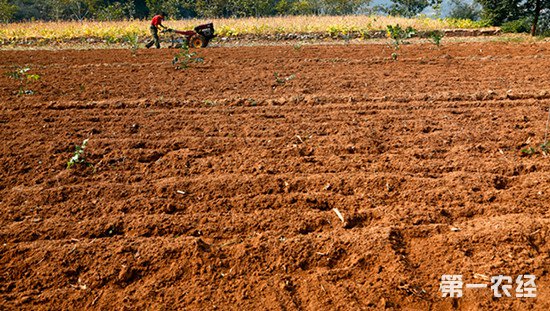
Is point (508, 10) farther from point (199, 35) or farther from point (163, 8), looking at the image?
point (163, 8)

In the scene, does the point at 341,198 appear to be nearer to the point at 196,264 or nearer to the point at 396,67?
the point at 196,264

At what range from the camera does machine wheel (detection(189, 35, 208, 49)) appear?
52.0ft

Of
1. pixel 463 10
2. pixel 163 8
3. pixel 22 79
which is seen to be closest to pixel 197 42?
pixel 22 79

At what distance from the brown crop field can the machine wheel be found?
25.9ft

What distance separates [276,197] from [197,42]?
1280 cm

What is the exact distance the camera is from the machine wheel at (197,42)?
15.9m

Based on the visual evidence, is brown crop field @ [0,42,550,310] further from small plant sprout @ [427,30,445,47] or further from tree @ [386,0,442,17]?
tree @ [386,0,442,17]

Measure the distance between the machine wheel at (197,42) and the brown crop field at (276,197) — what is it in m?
7.90

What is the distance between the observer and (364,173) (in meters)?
4.84

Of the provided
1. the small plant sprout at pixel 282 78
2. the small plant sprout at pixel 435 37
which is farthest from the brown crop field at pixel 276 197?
the small plant sprout at pixel 435 37

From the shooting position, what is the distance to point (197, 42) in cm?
1606

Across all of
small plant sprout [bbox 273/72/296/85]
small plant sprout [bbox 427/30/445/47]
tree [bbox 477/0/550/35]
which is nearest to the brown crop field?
small plant sprout [bbox 273/72/296/85]

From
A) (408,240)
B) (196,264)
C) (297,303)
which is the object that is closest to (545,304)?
(408,240)

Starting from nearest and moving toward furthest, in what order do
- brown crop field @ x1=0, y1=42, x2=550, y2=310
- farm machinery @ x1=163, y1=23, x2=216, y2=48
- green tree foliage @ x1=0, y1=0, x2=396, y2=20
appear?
brown crop field @ x1=0, y1=42, x2=550, y2=310
farm machinery @ x1=163, y1=23, x2=216, y2=48
green tree foliage @ x1=0, y1=0, x2=396, y2=20
